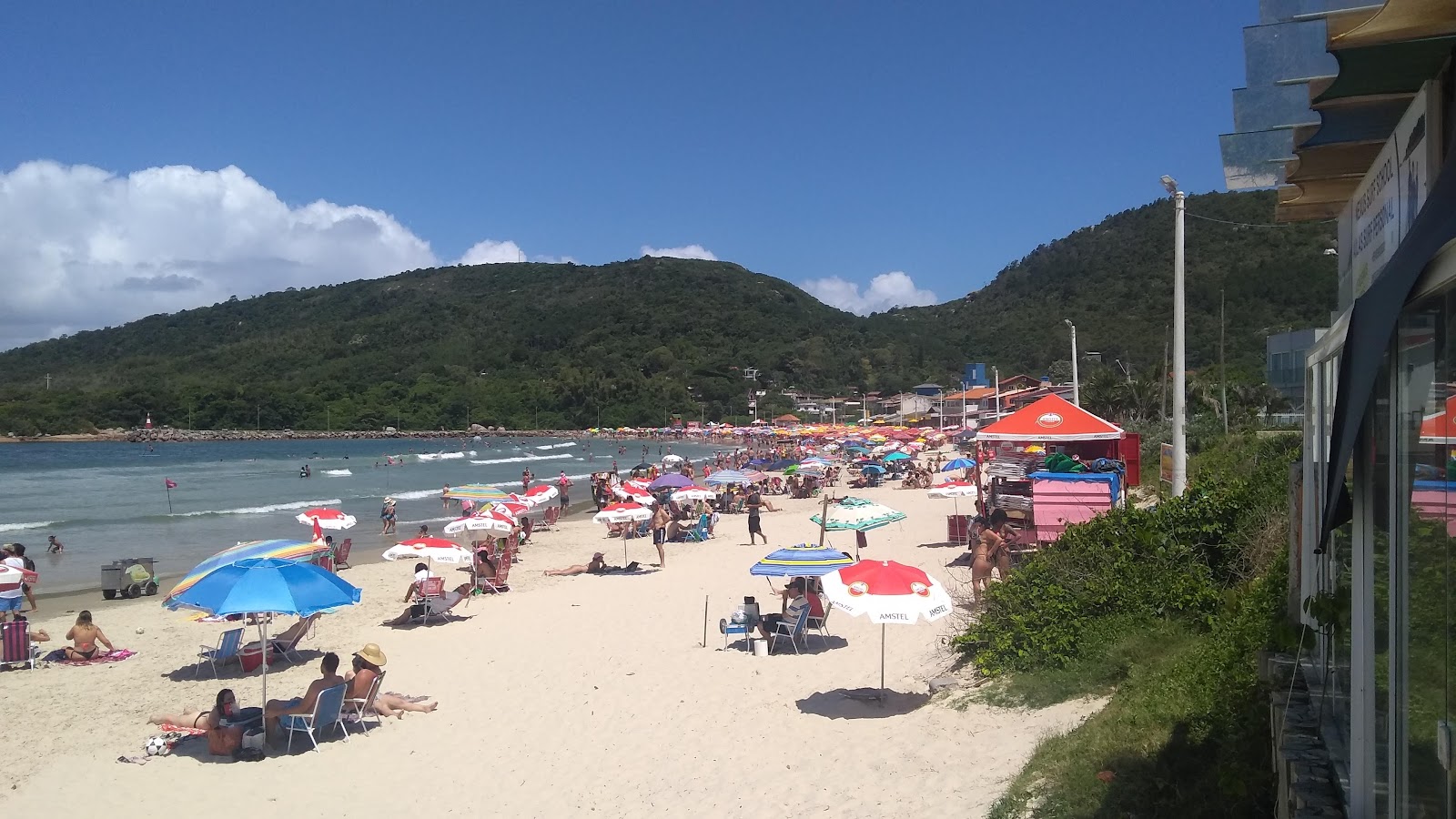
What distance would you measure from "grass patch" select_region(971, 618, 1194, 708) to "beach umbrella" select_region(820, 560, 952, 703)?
74cm

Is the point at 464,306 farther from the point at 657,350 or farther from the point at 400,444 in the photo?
the point at 400,444

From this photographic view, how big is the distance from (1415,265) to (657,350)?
130m

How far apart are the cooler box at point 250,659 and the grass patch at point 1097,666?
7.62m

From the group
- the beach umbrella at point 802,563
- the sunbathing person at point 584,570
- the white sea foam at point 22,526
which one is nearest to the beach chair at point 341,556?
the sunbathing person at point 584,570

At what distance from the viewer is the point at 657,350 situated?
131125 mm

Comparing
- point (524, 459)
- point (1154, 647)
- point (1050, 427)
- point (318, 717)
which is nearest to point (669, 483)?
point (1050, 427)

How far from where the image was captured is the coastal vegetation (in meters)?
4.49

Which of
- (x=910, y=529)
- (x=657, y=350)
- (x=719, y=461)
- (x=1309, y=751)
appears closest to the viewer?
(x=1309, y=751)

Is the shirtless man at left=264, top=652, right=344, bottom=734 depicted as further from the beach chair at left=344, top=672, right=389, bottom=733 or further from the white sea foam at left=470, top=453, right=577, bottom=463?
the white sea foam at left=470, top=453, right=577, bottom=463

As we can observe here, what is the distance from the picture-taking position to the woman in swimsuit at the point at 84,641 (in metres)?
10.8

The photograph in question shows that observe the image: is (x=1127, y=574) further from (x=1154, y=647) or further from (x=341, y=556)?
(x=341, y=556)

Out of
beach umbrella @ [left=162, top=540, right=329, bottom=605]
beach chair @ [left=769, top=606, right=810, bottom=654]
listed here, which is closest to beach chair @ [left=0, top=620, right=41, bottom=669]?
beach umbrella @ [left=162, top=540, right=329, bottom=605]

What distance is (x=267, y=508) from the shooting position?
32.4 metres

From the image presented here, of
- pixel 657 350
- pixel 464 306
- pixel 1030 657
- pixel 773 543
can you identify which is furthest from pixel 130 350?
pixel 1030 657
